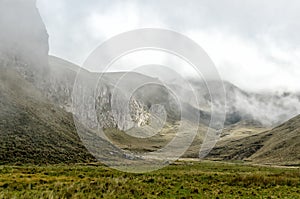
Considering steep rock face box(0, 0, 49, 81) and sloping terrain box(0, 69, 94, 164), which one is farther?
steep rock face box(0, 0, 49, 81)

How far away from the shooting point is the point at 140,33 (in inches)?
1206

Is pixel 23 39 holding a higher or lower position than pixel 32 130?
higher

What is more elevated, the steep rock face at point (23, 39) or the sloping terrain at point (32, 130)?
the steep rock face at point (23, 39)

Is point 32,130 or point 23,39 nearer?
point 32,130

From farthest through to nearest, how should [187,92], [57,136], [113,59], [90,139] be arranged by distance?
1. [90,139]
2. [57,136]
3. [187,92]
4. [113,59]

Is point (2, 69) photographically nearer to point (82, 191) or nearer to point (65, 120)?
point (65, 120)

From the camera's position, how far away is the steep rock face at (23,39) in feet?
483

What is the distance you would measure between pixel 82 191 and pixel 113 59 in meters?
11.8

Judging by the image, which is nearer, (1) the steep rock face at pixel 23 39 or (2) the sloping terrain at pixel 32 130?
(2) the sloping terrain at pixel 32 130

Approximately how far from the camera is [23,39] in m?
164

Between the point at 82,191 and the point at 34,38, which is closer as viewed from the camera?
the point at 82,191

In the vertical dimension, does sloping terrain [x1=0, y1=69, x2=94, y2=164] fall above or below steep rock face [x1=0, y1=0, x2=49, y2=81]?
below

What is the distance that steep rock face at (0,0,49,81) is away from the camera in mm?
147250

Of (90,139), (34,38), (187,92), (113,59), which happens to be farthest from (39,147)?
(34,38)
